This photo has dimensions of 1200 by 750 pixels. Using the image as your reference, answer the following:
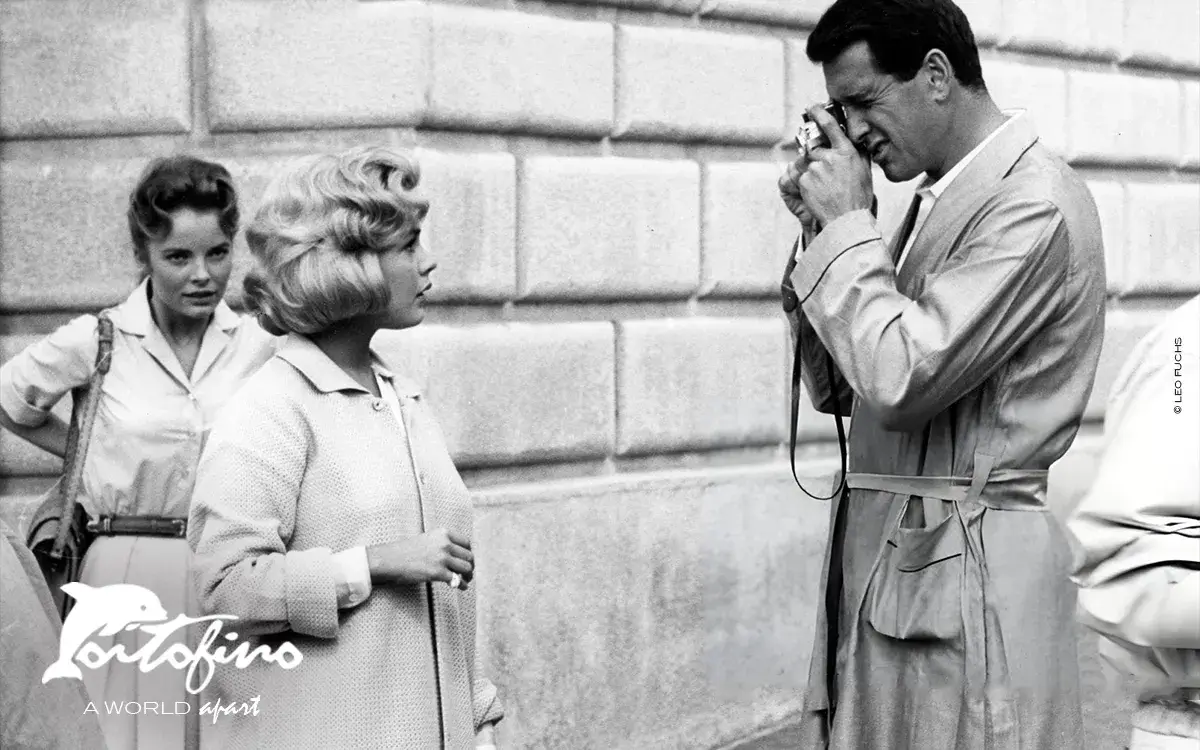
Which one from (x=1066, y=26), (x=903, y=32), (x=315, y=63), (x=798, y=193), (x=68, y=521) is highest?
(x=1066, y=26)

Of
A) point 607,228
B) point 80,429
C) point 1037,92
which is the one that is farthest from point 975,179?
point 1037,92

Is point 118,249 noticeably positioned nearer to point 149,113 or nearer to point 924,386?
point 149,113

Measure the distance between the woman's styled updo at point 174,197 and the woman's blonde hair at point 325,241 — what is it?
166 centimetres

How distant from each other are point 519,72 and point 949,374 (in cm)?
310

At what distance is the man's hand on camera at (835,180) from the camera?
3297mm

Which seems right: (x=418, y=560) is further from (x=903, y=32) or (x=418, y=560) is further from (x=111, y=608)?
(x=111, y=608)

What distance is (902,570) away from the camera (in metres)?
3.22

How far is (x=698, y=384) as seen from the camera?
659cm

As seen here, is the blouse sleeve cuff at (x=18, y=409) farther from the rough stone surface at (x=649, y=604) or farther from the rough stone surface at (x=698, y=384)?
the rough stone surface at (x=698, y=384)

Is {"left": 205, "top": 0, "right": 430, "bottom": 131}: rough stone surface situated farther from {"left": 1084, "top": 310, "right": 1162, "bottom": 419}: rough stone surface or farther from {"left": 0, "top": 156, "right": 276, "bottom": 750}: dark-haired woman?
{"left": 1084, "top": 310, "right": 1162, "bottom": 419}: rough stone surface

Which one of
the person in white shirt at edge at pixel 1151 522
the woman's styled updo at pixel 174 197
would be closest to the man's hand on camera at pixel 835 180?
the person in white shirt at edge at pixel 1151 522

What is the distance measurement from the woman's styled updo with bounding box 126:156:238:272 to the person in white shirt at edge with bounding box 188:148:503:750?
1635mm

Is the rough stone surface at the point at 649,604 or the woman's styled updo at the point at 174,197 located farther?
the rough stone surface at the point at 649,604

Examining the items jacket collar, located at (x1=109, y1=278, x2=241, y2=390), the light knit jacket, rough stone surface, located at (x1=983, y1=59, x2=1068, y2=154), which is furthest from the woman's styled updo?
rough stone surface, located at (x1=983, y1=59, x2=1068, y2=154)
